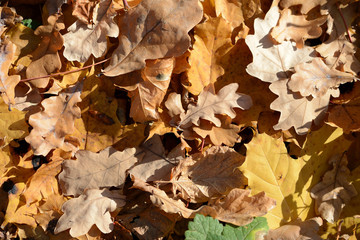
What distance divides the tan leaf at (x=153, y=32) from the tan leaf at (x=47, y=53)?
0.90 feet

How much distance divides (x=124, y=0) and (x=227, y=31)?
519 mm

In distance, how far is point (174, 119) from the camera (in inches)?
75.2

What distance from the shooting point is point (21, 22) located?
2033 millimetres

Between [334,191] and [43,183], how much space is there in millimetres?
1451

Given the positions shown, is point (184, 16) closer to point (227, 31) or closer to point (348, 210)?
point (227, 31)

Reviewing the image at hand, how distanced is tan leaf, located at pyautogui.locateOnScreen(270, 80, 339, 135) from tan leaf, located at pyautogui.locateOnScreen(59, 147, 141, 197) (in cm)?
73

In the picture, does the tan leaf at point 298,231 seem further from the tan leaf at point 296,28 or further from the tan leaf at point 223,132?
the tan leaf at point 296,28


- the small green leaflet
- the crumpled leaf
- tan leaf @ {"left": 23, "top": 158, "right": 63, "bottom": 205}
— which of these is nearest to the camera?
the small green leaflet

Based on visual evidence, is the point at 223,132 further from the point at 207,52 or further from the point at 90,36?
the point at 90,36

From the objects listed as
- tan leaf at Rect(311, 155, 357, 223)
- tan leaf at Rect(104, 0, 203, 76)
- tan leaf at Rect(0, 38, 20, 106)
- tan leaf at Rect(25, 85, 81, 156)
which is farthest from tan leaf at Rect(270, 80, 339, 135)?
tan leaf at Rect(0, 38, 20, 106)

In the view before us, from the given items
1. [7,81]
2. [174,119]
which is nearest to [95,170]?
[174,119]

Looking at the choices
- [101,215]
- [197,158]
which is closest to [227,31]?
[197,158]

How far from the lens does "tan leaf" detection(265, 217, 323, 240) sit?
1855 millimetres

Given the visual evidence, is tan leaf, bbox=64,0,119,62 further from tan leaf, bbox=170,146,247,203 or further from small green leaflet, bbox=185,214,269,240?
small green leaflet, bbox=185,214,269,240
